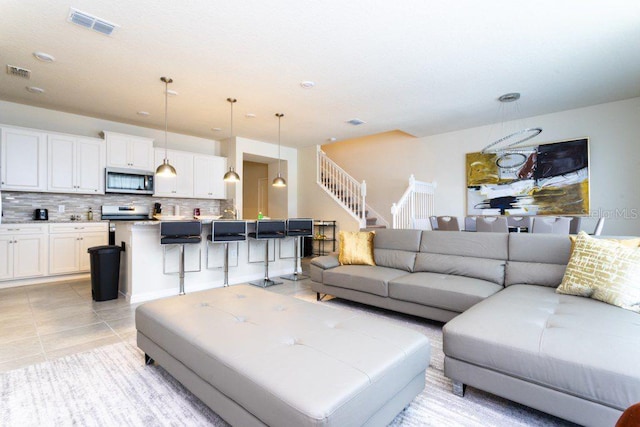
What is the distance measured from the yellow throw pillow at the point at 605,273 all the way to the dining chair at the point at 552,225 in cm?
155

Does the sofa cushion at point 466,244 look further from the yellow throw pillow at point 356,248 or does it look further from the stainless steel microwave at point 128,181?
the stainless steel microwave at point 128,181

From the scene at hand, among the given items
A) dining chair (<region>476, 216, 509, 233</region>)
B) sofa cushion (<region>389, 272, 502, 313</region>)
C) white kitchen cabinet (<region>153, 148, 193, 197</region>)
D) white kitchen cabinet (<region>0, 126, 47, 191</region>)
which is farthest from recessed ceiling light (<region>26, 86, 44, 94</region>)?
dining chair (<region>476, 216, 509, 233</region>)

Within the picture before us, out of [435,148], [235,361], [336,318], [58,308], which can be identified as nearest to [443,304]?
[336,318]

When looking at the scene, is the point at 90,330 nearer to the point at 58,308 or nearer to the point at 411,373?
the point at 58,308

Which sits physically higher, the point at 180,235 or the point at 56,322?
the point at 180,235

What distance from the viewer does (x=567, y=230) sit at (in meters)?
3.91

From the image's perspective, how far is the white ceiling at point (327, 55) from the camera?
2742mm

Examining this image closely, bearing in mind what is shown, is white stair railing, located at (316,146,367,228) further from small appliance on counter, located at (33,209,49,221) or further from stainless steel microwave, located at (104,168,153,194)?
small appliance on counter, located at (33,209,49,221)

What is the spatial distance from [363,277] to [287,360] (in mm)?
2234

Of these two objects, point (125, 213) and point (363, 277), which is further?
point (125, 213)

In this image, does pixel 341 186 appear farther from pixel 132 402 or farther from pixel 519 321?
pixel 132 402

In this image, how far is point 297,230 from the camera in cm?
530

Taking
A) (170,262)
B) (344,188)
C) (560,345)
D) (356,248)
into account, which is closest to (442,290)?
(560,345)

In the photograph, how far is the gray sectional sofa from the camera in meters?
1.47
